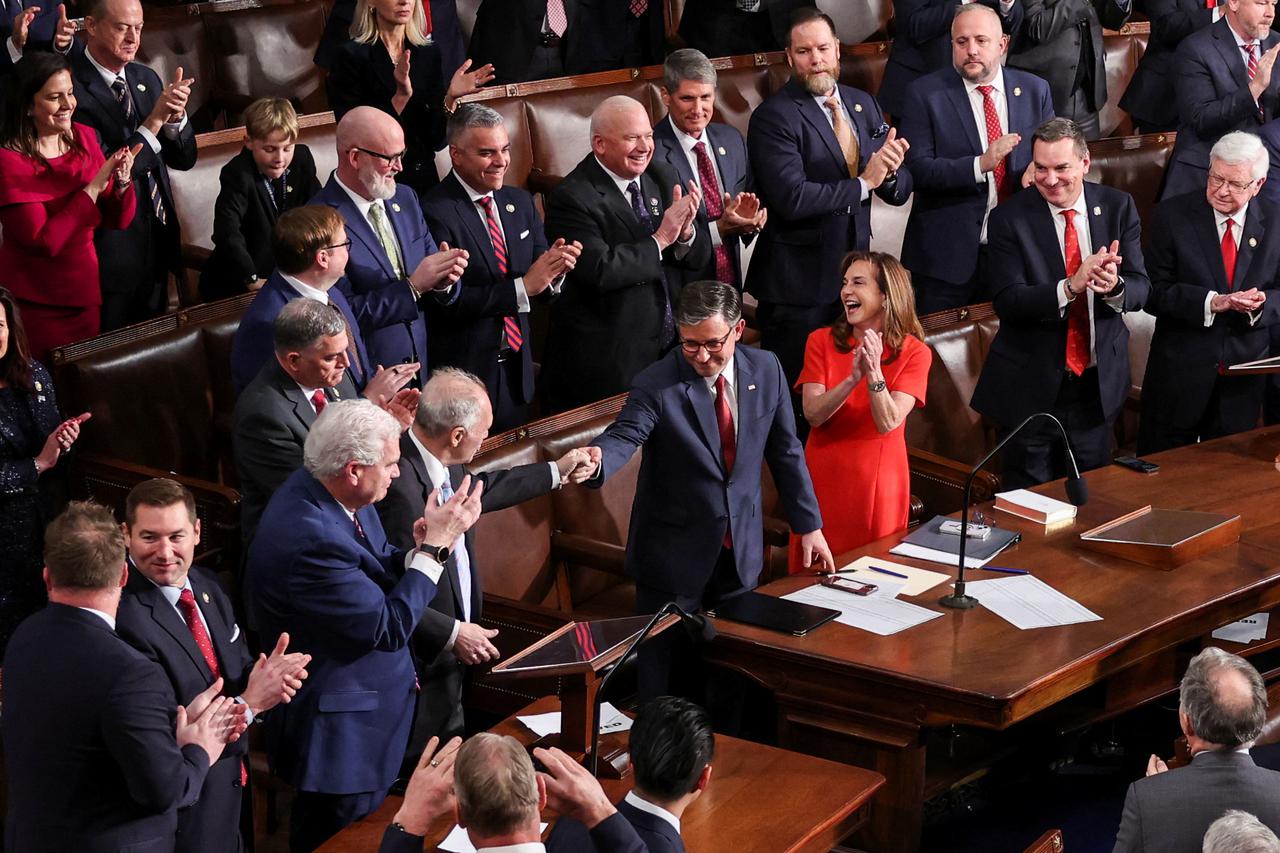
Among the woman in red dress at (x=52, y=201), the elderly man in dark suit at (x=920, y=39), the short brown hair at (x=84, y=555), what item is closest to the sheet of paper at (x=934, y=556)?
the short brown hair at (x=84, y=555)

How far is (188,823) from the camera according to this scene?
3.47m

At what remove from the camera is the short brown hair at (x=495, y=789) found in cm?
276

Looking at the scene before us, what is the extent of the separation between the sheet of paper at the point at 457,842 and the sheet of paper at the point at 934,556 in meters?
1.76

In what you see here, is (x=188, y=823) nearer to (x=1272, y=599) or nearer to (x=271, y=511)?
(x=271, y=511)

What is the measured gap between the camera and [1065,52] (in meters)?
7.27

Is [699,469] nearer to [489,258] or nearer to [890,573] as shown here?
[890,573]

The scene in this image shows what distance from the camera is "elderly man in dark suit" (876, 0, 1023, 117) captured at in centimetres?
701

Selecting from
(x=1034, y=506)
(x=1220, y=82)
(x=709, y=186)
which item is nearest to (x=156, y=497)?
(x=1034, y=506)

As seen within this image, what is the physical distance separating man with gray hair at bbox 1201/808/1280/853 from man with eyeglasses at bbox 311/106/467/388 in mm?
2695

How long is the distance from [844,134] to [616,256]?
1254 millimetres

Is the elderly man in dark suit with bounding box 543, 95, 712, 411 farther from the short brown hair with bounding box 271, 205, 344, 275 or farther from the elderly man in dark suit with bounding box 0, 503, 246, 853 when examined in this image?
the elderly man in dark suit with bounding box 0, 503, 246, 853

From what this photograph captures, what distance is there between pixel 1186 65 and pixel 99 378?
4576mm

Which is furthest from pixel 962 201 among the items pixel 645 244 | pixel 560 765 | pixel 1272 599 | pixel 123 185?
pixel 560 765

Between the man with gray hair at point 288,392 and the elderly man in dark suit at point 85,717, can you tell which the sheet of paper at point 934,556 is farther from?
the elderly man in dark suit at point 85,717
